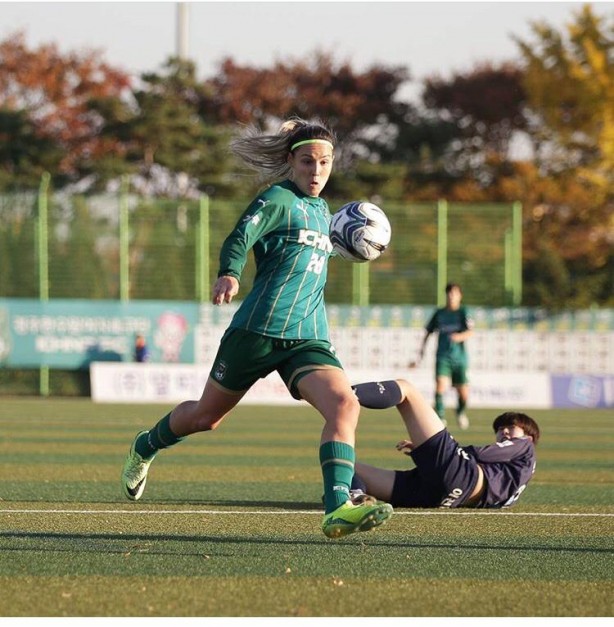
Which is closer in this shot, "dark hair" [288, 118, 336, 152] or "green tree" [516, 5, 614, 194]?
"dark hair" [288, 118, 336, 152]

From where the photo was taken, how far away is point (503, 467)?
9820mm

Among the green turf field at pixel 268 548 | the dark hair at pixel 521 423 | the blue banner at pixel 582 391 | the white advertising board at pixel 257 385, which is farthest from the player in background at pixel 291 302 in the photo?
the blue banner at pixel 582 391

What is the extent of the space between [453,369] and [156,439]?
14.1 m

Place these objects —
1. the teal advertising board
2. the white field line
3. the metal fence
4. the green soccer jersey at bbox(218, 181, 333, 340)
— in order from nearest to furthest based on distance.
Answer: the green soccer jersey at bbox(218, 181, 333, 340)
the white field line
the teal advertising board
the metal fence

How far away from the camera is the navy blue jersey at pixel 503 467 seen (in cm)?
978

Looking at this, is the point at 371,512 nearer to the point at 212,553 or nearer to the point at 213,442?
the point at 212,553

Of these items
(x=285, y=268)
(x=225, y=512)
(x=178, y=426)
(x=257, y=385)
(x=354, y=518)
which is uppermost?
(x=285, y=268)

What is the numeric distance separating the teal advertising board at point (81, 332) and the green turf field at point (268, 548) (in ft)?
62.7

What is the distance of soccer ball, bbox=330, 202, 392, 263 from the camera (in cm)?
827

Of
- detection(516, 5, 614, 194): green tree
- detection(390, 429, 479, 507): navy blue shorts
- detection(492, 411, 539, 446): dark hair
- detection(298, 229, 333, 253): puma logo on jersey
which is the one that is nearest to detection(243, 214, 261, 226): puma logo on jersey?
detection(298, 229, 333, 253): puma logo on jersey

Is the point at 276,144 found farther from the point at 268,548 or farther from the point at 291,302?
the point at 268,548

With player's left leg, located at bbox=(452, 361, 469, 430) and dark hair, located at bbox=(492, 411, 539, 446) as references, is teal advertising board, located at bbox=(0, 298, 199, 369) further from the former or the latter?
dark hair, located at bbox=(492, 411, 539, 446)

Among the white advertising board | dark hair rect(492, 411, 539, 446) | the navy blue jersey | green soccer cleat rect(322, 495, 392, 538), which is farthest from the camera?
the white advertising board

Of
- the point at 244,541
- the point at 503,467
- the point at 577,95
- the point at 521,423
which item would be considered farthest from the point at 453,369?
the point at 577,95
